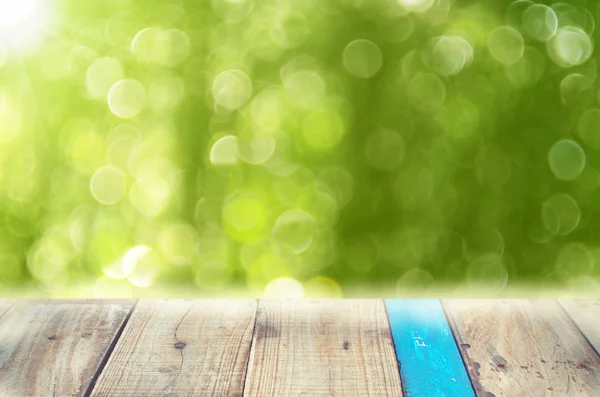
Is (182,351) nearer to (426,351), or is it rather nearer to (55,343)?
(55,343)

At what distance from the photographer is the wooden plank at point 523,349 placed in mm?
854

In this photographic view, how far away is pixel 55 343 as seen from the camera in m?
0.96

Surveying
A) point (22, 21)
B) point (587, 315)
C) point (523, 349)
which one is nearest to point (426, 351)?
point (523, 349)

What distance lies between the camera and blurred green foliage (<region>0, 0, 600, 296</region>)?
4.19ft

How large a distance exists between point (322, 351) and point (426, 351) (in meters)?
0.14

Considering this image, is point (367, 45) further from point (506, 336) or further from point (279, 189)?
point (506, 336)

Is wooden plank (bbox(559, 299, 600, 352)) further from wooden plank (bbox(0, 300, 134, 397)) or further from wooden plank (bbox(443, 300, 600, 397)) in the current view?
→ wooden plank (bbox(0, 300, 134, 397))

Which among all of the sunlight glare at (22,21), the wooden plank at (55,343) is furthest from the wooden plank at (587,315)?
the sunlight glare at (22,21)

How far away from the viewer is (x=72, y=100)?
129cm

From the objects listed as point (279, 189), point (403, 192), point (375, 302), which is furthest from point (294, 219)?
point (375, 302)

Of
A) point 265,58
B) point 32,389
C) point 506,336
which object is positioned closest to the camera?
point 32,389

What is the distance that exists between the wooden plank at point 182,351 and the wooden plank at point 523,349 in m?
0.31

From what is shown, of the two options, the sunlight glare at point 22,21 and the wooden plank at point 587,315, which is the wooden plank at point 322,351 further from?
the sunlight glare at point 22,21

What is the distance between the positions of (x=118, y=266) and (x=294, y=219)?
1.19 ft
